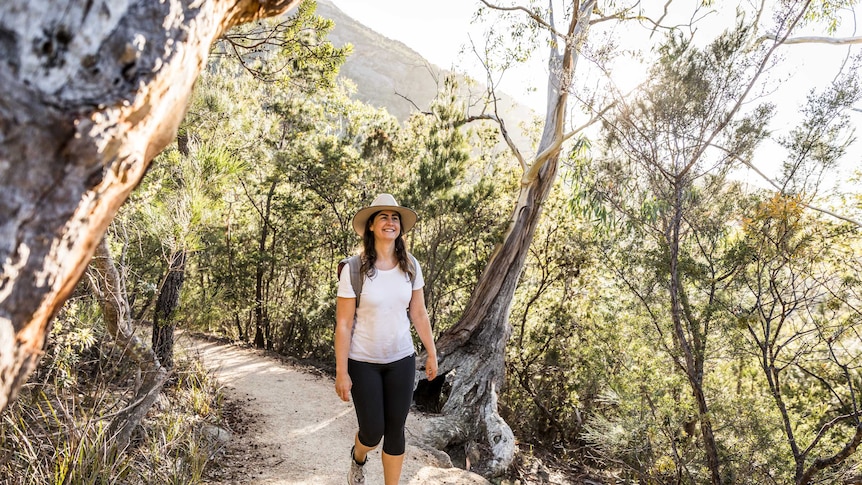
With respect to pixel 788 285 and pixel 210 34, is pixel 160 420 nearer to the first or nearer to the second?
pixel 210 34

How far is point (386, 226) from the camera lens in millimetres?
2871

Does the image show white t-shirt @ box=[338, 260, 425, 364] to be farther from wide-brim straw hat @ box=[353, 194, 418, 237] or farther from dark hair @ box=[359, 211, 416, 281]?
wide-brim straw hat @ box=[353, 194, 418, 237]

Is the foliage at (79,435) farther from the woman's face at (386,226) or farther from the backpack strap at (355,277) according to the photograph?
the woman's face at (386,226)

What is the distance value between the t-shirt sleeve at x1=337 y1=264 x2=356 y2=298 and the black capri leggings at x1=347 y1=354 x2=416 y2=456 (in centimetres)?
37

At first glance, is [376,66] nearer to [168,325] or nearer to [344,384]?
[168,325]

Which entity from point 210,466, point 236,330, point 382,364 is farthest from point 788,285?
point 236,330

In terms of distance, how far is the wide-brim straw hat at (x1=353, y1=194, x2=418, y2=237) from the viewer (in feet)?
9.60

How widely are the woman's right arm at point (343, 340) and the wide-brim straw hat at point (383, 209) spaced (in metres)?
0.53

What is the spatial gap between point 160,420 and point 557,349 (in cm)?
618

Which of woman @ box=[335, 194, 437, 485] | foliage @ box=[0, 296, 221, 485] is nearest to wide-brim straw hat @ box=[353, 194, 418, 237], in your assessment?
woman @ box=[335, 194, 437, 485]

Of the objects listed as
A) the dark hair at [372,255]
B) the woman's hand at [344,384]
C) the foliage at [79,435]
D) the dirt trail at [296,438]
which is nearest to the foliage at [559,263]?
the foliage at [79,435]

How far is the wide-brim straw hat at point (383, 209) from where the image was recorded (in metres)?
2.93

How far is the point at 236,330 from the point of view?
11.0 m

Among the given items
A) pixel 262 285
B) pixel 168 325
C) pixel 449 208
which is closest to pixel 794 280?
pixel 449 208
